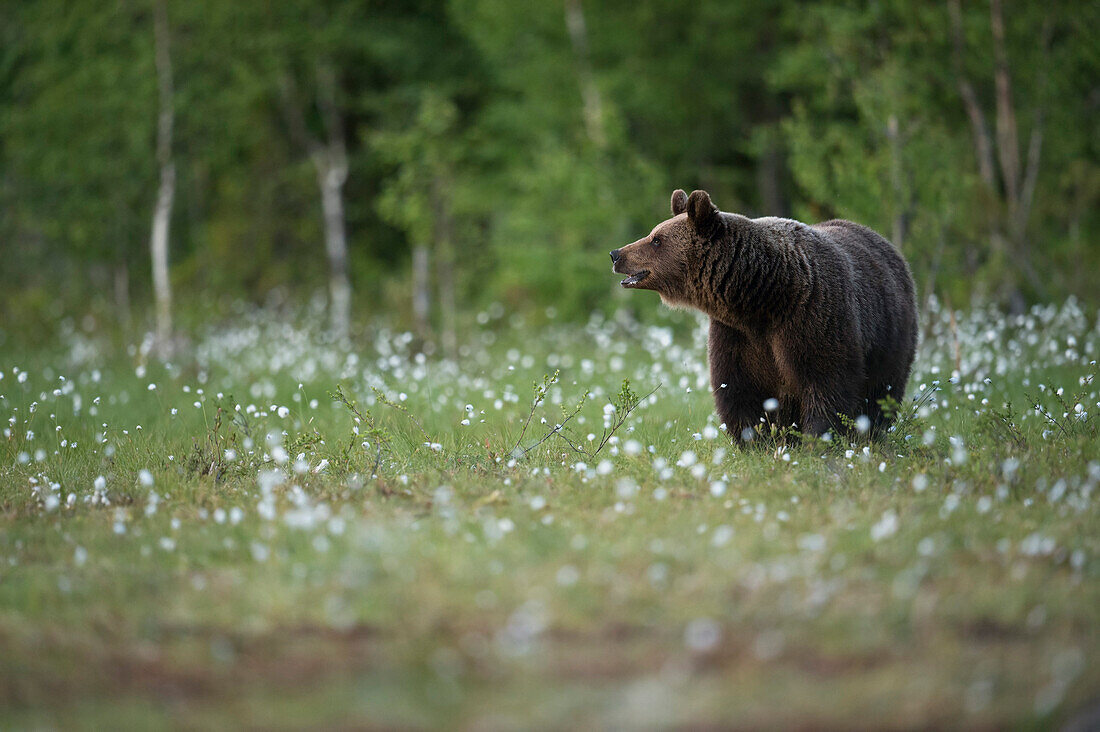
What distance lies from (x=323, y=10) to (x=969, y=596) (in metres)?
18.6

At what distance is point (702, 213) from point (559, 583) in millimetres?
3443

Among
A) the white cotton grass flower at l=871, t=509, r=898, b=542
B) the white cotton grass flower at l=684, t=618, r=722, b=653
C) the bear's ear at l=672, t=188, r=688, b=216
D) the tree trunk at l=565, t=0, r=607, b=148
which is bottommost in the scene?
the white cotton grass flower at l=684, t=618, r=722, b=653

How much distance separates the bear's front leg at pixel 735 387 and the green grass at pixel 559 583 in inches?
10.7

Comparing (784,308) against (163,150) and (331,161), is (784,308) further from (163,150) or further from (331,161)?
(331,161)

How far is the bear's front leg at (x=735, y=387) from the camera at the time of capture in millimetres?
6395

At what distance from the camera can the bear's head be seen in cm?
632

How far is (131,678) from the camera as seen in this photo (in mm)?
3176

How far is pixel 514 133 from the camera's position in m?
20.2

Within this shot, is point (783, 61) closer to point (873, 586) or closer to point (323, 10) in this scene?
point (323, 10)

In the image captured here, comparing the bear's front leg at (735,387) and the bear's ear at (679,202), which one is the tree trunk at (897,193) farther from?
the bear's front leg at (735,387)

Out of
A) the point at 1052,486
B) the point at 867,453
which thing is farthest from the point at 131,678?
the point at 1052,486

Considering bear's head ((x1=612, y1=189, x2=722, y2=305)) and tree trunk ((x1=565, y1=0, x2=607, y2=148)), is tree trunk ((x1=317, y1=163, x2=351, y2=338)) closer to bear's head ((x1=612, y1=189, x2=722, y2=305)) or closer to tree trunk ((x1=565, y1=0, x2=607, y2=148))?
tree trunk ((x1=565, y1=0, x2=607, y2=148))

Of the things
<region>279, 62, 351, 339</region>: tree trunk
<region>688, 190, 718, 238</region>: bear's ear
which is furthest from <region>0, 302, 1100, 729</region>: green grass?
<region>279, 62, 351, 339</region>: tree trunk

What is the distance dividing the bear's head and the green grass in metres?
0.96
